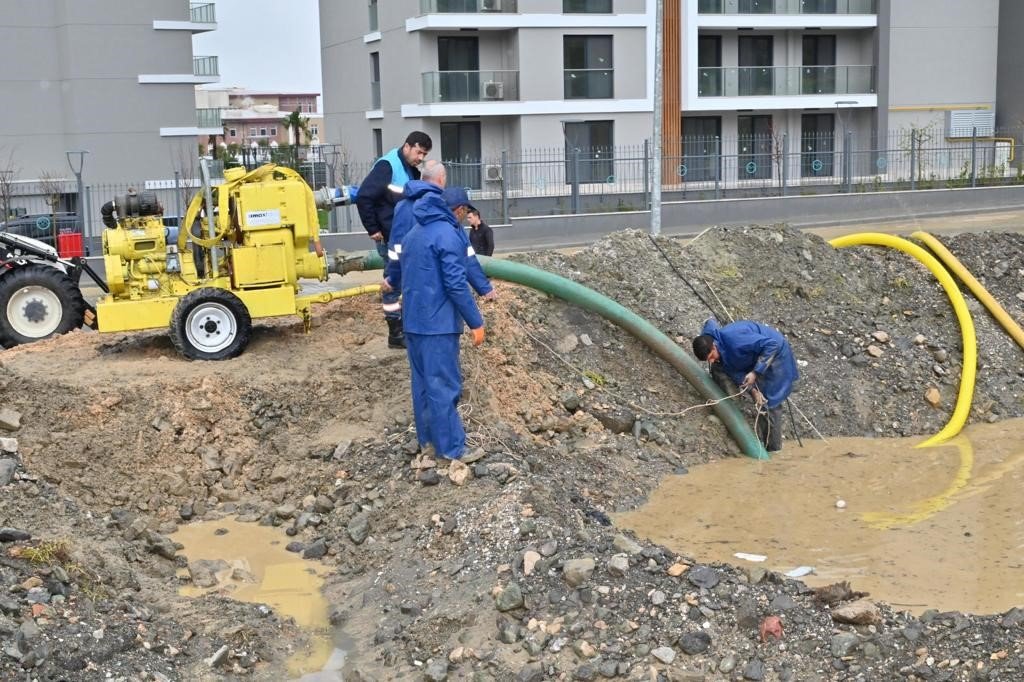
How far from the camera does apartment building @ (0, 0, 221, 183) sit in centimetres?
3438

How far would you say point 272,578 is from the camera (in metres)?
7.94

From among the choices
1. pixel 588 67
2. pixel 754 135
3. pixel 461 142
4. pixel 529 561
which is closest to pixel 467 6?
pixel 461 142

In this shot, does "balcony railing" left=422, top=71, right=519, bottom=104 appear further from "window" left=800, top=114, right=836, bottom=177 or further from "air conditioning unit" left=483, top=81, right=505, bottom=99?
"window" left=800, top=114, right=836, bottom=177

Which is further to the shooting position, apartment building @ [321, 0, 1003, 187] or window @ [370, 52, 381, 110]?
window @ [370, 52, 381, 110]

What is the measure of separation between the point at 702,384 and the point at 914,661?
5.29 metres

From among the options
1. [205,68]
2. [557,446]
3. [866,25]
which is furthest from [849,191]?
[557,446]

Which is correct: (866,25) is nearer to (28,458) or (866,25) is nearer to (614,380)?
(614,380)

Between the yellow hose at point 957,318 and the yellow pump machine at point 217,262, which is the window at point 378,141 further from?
the yellow pump machine at point 217,262

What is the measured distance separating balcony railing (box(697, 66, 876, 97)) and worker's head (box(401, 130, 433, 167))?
28226 mm

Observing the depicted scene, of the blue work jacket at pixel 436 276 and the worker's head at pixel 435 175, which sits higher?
the worker's head at pixel 435 175

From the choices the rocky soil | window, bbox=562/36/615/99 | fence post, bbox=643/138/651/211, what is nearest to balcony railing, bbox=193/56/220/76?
window, bbox=562/36/615/99

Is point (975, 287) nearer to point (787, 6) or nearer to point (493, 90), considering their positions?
point (493, 90)

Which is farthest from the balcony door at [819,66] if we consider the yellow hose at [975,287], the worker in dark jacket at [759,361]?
the worker in dark jacket at [759,361]

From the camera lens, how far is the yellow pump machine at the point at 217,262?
35.3 ft
